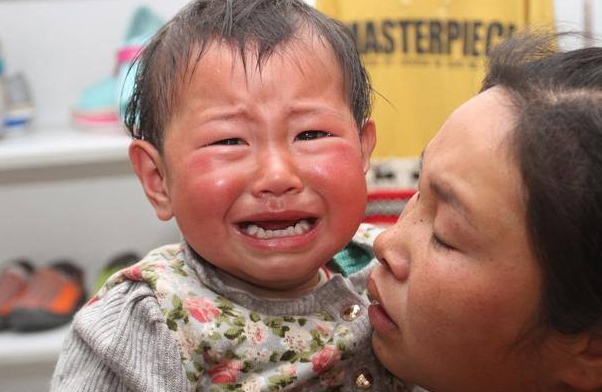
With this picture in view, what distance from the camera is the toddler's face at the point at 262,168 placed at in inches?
33.8

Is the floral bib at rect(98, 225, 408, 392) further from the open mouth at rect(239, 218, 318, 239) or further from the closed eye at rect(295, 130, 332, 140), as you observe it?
the closed eye at rect(295, 130, 332, 140)

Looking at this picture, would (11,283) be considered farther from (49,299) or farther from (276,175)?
(276,175)

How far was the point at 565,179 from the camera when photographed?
69cm

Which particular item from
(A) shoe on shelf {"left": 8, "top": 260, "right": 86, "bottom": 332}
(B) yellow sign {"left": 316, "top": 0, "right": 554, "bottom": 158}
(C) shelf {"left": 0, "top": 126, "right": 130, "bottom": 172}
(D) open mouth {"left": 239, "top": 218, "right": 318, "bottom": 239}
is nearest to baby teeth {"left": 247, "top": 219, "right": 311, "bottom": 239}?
(D) open mouth {"left": 239, "top": 218, "right": 318, "bottom": 239}

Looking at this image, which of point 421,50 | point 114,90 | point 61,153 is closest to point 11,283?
point 61,153

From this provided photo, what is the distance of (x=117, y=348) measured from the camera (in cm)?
82

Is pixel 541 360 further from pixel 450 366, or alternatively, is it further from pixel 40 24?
pixel 40 24

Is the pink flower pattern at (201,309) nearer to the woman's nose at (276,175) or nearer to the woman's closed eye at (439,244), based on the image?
the woman's nose at (276,175)

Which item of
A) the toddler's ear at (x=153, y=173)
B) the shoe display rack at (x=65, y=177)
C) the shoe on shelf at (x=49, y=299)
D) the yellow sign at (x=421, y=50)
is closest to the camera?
the toddler's ear at (x=153, y=173)

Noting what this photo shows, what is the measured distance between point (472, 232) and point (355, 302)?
0.27 m

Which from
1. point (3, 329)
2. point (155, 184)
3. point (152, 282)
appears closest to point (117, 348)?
point (152, 282)

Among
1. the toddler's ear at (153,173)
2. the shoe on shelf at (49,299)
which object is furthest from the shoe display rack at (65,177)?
the toddler's ear at (153,173)

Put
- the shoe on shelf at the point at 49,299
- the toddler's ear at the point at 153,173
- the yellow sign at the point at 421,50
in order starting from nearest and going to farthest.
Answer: the toddler's ear at the point at 153,173, the yellow sign at the point at 421,50, the shoe on shelf at the point at 49,299

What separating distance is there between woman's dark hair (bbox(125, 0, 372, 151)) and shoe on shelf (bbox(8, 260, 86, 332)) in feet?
4.09
